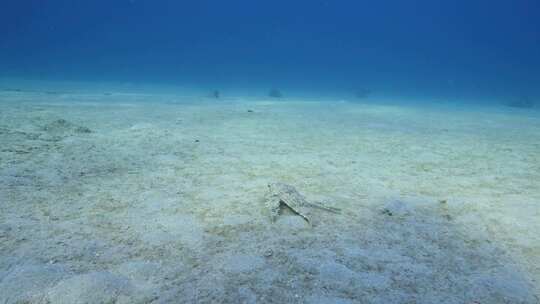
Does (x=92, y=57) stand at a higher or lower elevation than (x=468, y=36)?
lower

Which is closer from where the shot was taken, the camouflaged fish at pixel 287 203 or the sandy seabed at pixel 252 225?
the sandy seabed at pixel 252 225

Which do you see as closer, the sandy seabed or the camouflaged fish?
the sandy seabed

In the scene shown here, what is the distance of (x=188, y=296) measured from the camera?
3010mm

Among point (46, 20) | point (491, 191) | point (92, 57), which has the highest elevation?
point (46, 20)

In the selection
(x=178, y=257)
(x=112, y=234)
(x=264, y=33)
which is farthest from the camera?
(x=264, y=33)

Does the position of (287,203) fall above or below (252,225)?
above

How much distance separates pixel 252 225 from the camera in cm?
449

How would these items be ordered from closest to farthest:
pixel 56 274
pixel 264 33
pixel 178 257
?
pixel 56 274
pixel 178 257
pixel 264 33

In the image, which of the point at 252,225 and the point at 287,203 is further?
the point at 287,203

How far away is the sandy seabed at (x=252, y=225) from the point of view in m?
3.20

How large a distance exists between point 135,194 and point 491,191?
260 inches

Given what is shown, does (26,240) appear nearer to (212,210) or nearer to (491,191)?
(212,210)

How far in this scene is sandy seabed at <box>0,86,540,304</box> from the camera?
10.5 feet

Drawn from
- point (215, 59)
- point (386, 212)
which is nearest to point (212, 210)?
point (386, 212)
